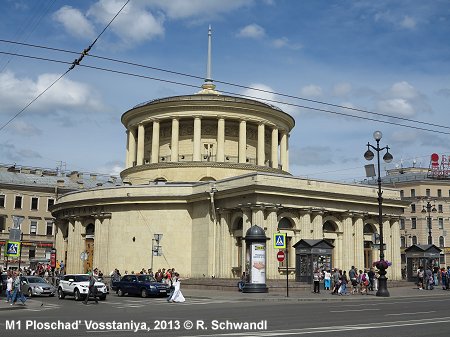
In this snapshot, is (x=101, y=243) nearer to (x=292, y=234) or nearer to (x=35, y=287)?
(x=35, y=287)

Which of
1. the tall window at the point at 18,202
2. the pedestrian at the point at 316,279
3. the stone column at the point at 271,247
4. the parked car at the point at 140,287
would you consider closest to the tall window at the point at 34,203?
the tall window at the point at 18,202

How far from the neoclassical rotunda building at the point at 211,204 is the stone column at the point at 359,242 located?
3.1 inches

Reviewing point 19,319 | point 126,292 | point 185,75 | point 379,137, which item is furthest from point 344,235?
point 19,319

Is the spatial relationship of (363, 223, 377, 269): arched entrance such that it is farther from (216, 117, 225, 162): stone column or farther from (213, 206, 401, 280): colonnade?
(216, 117, 225, 162): stone column

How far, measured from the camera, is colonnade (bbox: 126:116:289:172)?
54281 millimetres

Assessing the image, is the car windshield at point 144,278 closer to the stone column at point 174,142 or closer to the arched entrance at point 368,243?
the stone column at point 174,142

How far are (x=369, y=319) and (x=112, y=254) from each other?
3391cm

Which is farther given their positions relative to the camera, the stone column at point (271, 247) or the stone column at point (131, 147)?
the stone column at point (131, 147)

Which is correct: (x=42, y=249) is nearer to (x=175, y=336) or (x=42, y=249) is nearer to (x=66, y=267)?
(x=66, y=267)

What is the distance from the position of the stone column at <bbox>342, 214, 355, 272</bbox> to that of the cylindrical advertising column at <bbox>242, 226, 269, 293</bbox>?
12.3 metres

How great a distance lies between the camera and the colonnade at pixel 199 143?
54281 mm

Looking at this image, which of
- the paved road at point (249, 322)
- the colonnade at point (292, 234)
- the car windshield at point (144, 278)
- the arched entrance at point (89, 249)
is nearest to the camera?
the paved road at point (249, 322)

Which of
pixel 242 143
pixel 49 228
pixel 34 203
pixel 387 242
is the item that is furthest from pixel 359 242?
pixel 34 203

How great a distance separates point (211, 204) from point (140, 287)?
502 inches
